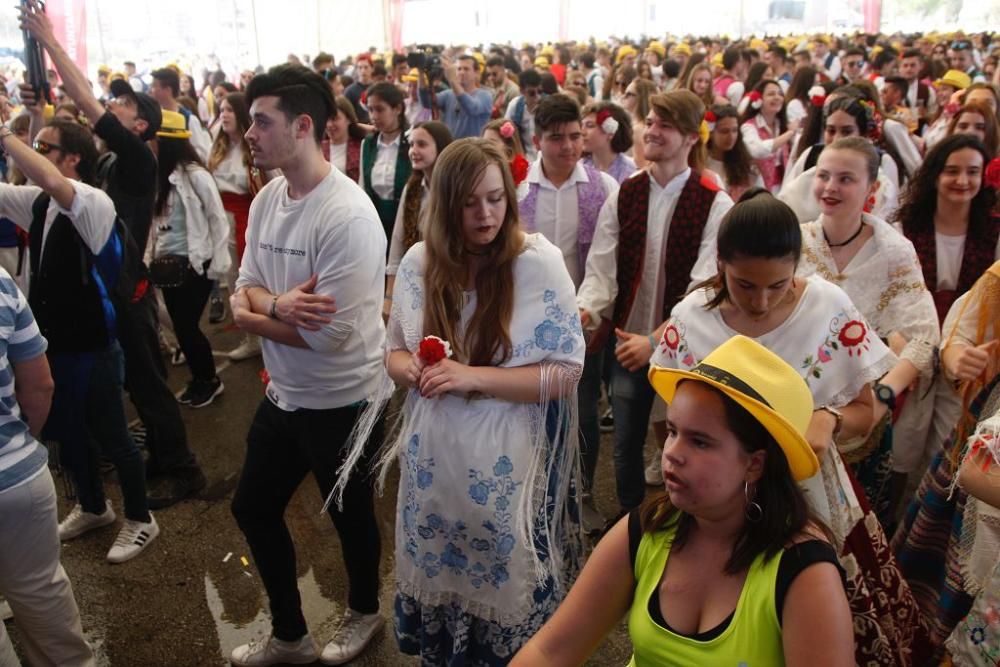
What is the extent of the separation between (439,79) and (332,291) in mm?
7650

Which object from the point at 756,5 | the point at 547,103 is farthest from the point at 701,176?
the point at 756,5

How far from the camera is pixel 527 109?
25.9 ft

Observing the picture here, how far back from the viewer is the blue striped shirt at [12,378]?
2252mm

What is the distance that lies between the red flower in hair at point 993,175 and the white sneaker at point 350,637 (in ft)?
10.0

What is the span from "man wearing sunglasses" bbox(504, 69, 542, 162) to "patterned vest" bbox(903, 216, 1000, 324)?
13.1 feet

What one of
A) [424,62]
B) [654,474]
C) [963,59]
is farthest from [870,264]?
[963,59]

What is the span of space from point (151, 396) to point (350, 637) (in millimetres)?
1728

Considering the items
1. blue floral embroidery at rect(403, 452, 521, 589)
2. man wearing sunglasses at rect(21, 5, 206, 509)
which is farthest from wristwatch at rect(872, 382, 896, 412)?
man wearing sunglasses at rect(21, 5, 206, 509)

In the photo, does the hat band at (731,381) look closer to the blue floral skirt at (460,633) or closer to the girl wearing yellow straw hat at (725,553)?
the girl wearing yellow straw hat at (725,553)

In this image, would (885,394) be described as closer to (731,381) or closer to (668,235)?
(668,235)

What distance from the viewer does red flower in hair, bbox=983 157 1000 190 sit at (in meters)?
3.25

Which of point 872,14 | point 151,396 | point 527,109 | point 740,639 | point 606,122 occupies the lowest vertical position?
point 151,396

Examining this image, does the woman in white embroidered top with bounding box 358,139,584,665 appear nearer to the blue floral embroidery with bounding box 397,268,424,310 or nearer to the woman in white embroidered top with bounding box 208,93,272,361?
the blue floral embroidery with bounding box 397,268,424,310

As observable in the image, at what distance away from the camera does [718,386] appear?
156 cm
